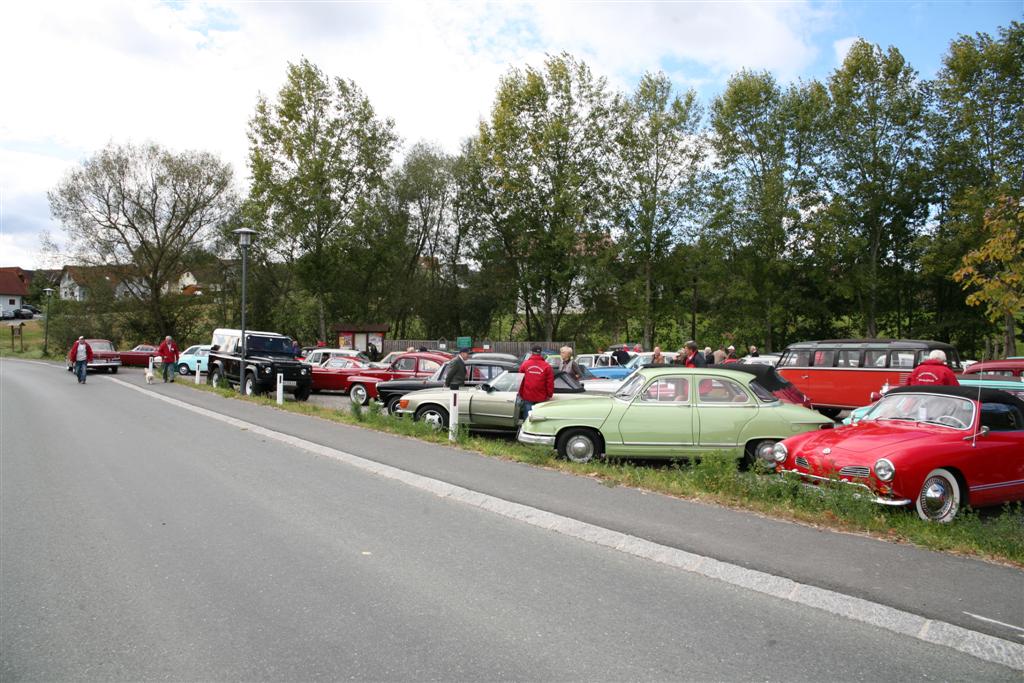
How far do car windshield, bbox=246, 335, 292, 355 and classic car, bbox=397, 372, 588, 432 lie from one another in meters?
11.4

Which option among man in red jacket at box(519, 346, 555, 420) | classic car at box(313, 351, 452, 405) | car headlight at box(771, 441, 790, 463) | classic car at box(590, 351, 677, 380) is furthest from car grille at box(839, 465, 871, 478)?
classic car at box(590, 351, 677, 380)

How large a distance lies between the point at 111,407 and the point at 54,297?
49.7 metres

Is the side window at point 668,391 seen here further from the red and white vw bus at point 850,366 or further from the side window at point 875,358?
the side window at point 875,358

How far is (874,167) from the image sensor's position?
119ft

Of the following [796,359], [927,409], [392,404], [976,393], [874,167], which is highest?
[874,167]

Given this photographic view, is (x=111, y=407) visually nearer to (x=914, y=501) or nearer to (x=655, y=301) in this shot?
(x=914, y=501)

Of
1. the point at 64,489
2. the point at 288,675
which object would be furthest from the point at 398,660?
the point at 64,489

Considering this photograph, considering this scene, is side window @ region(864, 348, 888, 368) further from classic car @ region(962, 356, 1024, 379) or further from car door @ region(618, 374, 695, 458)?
car door @ region(618, 374, 695, 458)

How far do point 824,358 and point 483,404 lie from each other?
32.7 ft

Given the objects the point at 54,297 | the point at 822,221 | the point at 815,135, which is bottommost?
the point at 54,297

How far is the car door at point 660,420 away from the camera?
9.44m

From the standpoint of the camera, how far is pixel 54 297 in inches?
2285

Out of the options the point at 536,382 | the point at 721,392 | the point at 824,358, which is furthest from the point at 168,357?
the point at 721,392

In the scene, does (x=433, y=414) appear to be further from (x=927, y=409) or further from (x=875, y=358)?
(x=875, y=358)
